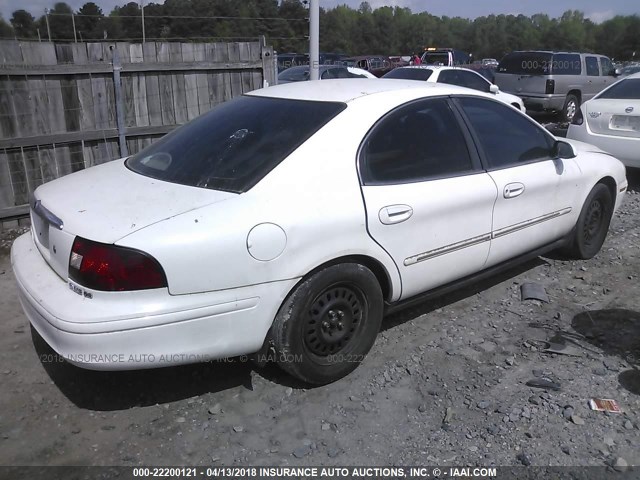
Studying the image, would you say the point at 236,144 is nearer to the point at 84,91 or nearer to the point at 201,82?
the point at 84,91

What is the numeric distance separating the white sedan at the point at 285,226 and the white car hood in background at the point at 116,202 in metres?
0.01

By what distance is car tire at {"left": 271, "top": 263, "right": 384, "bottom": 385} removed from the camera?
9.78 feet

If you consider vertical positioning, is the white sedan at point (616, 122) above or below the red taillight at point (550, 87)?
above

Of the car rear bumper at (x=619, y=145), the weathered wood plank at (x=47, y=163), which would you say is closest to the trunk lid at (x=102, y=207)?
the weathered wood plank at (x=47, y=163)

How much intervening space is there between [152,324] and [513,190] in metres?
2.61

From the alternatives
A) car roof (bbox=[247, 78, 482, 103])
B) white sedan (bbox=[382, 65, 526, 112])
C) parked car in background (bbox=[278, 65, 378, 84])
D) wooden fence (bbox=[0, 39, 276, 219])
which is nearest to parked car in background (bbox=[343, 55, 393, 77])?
parked car in background (bbox=[278, 65, 378, 84])

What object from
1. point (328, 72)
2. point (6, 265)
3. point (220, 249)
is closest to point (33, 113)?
point (6, 265)

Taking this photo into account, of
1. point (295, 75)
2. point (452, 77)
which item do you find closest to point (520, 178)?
point (452, 77)

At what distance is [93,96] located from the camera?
6164 mm

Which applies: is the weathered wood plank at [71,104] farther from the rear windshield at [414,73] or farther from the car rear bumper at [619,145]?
A: the rear windshield at [414,73]

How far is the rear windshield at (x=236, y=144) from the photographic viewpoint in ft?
10.1

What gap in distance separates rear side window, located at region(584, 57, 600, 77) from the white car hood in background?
15167 mm

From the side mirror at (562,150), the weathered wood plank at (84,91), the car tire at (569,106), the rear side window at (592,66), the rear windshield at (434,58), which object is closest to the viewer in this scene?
the side mirror at (562,150)

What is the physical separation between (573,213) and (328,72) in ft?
42.5
